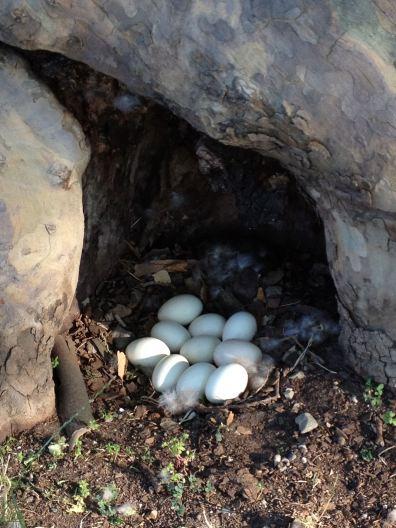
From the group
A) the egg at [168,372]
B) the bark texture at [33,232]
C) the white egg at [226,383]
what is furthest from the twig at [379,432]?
the bark texture at [33,232]

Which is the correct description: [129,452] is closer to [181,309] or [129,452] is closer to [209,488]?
[209,488]

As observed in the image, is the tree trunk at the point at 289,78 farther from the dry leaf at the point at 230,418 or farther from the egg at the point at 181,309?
the egg at the point at 181,309

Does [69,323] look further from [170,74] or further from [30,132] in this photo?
[170,74]

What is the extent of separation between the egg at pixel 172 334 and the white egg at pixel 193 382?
0.26m

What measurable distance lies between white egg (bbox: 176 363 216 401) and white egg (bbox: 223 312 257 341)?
0.21 meters

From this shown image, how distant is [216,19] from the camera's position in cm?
250

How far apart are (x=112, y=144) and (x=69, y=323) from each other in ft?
2.40

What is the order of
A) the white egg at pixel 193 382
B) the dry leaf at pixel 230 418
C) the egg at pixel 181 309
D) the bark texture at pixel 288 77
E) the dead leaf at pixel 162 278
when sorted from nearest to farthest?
the bark texture at pixel 288 77
the dry leaf at pixel 230 418
the white egg at pixel 193 382
the egg at pixel 181 309
the dead leaf at pixel 162 278

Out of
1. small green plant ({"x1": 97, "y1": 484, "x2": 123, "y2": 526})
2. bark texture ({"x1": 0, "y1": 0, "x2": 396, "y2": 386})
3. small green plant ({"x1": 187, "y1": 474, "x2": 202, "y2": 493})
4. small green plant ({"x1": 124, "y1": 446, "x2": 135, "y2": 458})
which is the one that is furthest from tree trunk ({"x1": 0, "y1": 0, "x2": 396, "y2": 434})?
small green plant ({"x1": 97, "y1": 484, "x2": 123, "y2": 526})

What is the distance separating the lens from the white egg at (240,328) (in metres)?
3.20

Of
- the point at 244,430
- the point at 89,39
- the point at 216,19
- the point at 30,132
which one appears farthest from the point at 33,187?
the point at 244,430

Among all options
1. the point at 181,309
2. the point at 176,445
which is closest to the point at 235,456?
the point at 176,445

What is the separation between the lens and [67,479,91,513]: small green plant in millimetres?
2666

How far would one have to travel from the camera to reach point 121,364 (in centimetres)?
326
